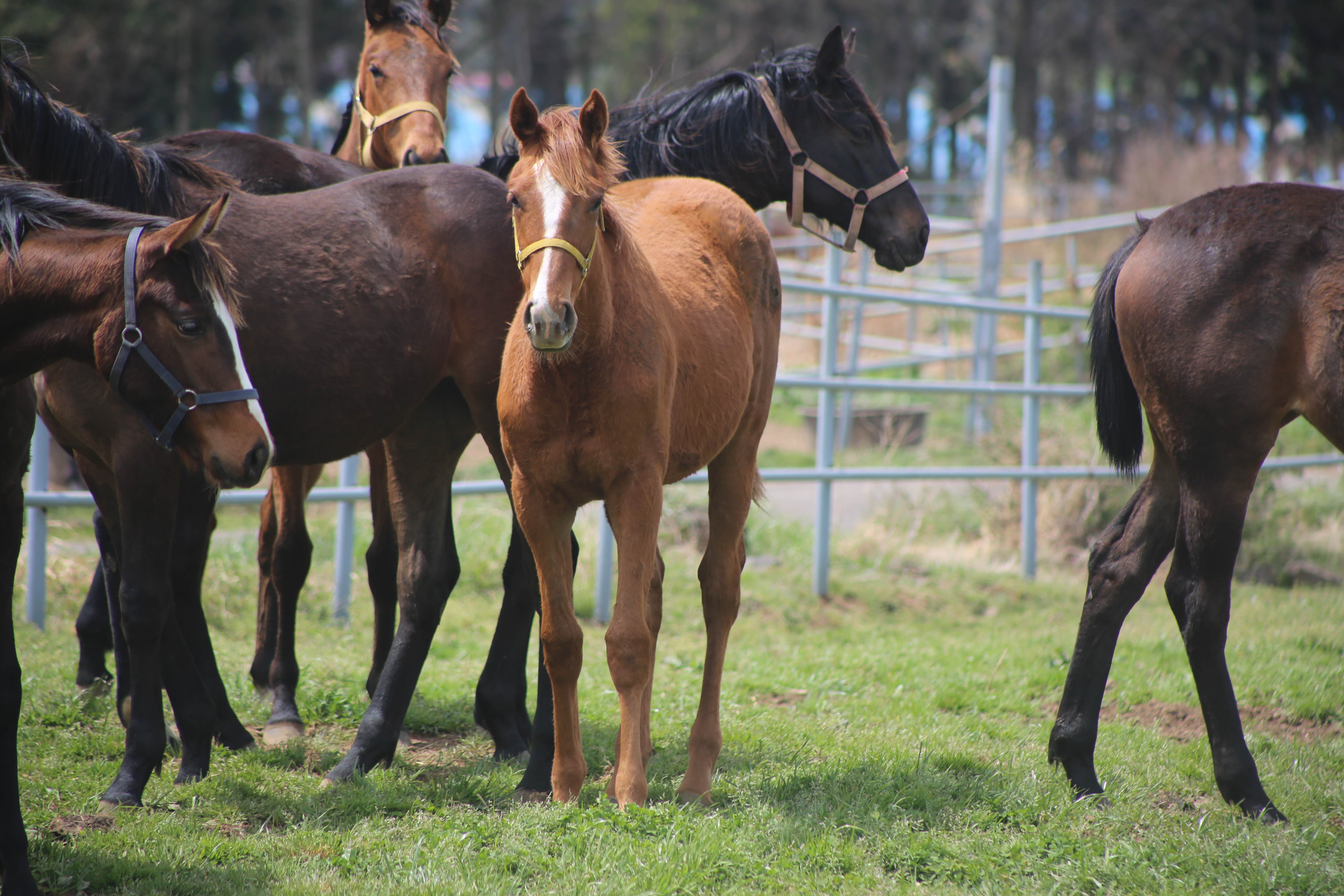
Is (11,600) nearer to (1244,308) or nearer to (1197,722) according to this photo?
(1244,308)

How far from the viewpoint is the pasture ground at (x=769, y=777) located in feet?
8.97

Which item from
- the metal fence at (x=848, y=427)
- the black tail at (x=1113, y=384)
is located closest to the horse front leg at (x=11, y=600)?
the metal fence at (x=848, y=427)

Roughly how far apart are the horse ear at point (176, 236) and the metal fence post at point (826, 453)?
14.7 feet

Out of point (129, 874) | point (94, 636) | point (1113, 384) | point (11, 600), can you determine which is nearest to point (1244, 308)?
point (1113, 384)

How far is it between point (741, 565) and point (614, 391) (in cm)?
108

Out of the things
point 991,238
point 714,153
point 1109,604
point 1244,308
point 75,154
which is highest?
point 991,238

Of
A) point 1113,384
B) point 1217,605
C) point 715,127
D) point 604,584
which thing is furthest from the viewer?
point 604,584

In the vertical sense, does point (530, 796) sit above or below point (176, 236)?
below

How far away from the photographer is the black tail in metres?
3.79

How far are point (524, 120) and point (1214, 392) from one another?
2.26 m

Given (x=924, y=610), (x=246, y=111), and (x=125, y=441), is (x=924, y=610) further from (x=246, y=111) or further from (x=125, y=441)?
(x=246, y=111)

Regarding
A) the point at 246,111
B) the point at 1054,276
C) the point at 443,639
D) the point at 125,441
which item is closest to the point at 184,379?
the point at 125,441

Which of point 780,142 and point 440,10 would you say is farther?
point 440,10

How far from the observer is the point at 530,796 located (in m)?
3.35
